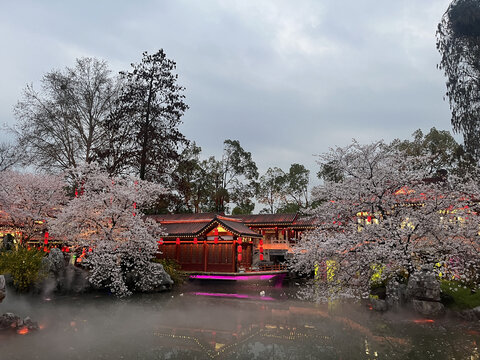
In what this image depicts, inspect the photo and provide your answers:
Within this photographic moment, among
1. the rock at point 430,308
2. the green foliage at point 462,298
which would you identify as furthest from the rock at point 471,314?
the rock at point 430,308

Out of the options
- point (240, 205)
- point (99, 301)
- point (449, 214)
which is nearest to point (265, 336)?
point (449, 214)

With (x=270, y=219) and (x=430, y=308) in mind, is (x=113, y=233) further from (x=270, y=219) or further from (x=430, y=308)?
(x=270, y=219)

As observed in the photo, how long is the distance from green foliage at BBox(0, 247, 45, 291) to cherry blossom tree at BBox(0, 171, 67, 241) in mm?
5633

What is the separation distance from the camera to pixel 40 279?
1792 centimetres

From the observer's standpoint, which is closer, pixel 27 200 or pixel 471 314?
pixel 471 314

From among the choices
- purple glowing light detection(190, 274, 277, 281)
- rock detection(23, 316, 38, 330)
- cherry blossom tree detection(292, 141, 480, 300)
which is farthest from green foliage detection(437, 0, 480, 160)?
rock detection(23, 316, 38, 330)

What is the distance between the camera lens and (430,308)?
501 inches

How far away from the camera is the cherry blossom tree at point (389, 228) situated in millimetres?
11891

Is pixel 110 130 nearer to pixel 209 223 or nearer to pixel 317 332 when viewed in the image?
pixel 209 223

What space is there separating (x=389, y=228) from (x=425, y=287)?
282 centimetres

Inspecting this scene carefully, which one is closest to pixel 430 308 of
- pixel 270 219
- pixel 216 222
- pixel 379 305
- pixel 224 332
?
pixel 379 305

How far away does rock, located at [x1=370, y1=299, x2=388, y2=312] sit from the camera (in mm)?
13891

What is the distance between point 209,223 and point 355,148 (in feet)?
48.4

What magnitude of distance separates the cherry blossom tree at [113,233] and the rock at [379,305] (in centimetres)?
1192
